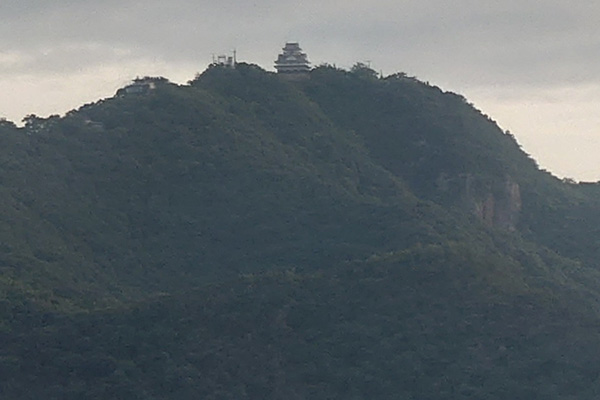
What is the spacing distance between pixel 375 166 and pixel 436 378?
30479mm

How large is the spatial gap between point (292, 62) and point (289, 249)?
27798 mm

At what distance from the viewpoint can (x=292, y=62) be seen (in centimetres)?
13288

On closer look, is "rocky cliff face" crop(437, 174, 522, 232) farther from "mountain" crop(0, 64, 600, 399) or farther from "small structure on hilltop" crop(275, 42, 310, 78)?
"small structure on hilltop" crop(275, 42, 310, 78)

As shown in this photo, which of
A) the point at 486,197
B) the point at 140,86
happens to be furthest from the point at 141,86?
the point at 486,197

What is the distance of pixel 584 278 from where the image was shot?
384ft

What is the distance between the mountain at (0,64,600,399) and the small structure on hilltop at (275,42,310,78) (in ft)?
6.02

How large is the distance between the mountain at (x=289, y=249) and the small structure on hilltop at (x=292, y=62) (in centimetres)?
184

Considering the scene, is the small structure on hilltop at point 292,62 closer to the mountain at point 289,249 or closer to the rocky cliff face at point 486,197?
the mountain at point 289,249

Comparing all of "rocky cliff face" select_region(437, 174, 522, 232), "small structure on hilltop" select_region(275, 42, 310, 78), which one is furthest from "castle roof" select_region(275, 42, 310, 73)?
"rocky cliff face" select_region(437, 174, 522, 232)

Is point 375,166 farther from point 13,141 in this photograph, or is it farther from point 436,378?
point 436,378

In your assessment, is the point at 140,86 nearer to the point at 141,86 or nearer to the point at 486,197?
the point at 141,86

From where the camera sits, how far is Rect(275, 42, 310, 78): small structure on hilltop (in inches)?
5207

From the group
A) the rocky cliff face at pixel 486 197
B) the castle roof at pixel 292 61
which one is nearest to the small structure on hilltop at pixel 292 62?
the castle roof at pixel 292 61

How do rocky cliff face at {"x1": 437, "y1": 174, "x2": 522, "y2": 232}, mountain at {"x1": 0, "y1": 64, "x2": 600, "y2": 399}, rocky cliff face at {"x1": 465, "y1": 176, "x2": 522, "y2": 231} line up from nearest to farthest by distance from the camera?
mountain at {"x1": 0, "y1": 64, "x2": 600, "y2": 399}, rocky cliff face at {"x1": 437, "y1": 174, "x2": 522, "y2": 232}, rocky cliff face at {"x1": 465, "y1": 176, "x2": 522, "y2": 231}
